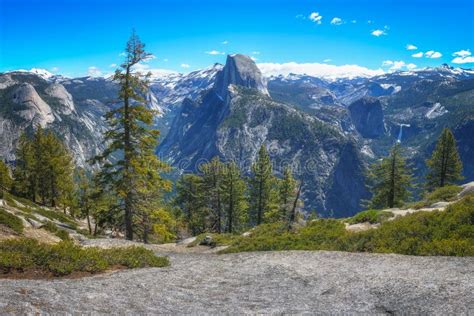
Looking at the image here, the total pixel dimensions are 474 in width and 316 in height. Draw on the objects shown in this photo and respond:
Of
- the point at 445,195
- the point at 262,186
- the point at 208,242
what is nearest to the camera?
the point at 445,195

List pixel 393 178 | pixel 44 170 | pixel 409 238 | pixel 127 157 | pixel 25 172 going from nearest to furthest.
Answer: pixel 409 238 → pixel 127 157 → pixel 393 178 → pixel 44 170 → pixel 25 172

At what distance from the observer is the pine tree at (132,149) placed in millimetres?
25438

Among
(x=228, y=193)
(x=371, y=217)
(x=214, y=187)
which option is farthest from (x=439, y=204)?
(x=214, y=187)

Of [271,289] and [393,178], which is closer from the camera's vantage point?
[271,289]

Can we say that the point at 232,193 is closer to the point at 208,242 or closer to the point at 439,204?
the point at 208,242

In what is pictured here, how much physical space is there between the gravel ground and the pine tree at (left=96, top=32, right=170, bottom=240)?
469 inches

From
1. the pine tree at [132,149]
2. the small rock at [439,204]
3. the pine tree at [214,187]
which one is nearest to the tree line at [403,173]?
the small rock at [439,204]

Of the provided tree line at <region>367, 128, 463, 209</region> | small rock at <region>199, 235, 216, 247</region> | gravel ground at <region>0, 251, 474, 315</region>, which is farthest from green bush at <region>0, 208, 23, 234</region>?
tree line at <region>367, 128, 463, 209</region>

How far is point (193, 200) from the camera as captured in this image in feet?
197

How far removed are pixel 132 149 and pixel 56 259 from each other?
46.2ft

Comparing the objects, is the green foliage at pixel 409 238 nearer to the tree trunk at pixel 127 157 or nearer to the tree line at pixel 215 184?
the tree trunk at pixel 127 157

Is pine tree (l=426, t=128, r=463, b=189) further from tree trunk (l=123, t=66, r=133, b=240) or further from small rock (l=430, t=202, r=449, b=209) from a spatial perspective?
tree trunk (l=123, t=66, r=133, b=240)

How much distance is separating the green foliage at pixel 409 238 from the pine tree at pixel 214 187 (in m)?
30.9

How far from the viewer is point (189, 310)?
31.4ft
